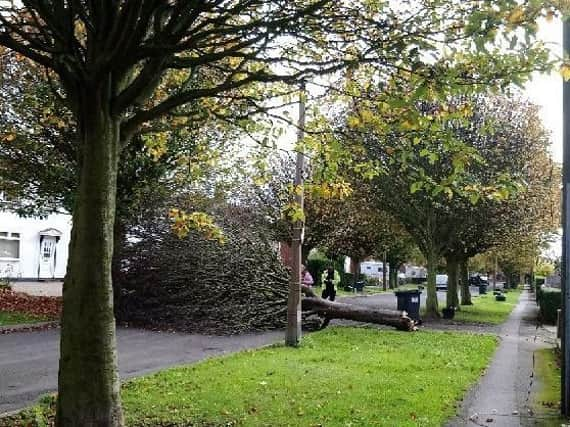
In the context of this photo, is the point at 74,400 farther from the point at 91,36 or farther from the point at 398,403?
the point at 398,403

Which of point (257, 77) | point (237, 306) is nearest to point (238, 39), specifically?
point (257, 77)

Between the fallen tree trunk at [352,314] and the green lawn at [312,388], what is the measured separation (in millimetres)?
4094

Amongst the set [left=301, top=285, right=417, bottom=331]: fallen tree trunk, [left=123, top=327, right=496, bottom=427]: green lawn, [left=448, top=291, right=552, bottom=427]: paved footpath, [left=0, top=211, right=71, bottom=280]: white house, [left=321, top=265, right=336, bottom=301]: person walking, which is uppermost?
[left=0, top=211, right=71, bottom=280]: white house

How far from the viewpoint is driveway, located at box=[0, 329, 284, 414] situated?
29.6 feet

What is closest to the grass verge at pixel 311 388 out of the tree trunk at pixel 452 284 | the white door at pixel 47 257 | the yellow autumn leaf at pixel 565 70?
the yellow autumn leaf at pixel 565 70

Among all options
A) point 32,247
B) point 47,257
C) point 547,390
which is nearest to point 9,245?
point 32,247

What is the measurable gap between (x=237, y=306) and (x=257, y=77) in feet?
38.1

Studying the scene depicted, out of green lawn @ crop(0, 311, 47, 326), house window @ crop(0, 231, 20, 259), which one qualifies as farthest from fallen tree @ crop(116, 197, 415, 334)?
house window @ crop(0, 231, 20, 259)

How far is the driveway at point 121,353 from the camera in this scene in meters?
9.01

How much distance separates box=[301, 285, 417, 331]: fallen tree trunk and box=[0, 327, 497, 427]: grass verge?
4127 mm

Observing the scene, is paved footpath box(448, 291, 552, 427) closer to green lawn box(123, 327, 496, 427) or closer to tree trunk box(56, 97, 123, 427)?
green lawn box(123, 327, 496, 427)

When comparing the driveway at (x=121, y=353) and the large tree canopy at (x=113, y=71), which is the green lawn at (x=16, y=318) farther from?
the large tree canopy at (x=113, y=71)

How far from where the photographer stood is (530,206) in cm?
2373

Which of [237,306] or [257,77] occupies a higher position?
[257,77]
